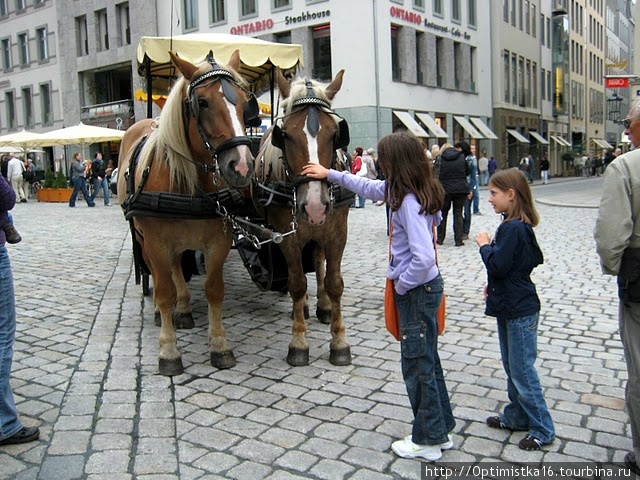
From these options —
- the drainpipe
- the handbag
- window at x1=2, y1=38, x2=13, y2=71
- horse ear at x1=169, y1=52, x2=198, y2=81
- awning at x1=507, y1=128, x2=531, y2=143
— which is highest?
window at x1=2, y1=38, x2=13, y2=71

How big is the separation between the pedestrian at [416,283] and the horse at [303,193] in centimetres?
75

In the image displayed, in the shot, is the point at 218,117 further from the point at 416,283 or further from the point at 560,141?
the point at 560,141

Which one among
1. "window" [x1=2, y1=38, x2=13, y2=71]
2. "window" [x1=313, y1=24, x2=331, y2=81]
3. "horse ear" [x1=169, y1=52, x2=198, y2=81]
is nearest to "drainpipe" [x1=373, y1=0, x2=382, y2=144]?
"window" [x1=313, y1=24, x2=331, y2=81]

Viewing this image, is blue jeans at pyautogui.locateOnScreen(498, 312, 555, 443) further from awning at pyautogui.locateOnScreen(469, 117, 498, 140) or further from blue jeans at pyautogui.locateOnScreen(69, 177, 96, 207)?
awning at pyautogui.locateOnScreen(469, 117, 498, 140)

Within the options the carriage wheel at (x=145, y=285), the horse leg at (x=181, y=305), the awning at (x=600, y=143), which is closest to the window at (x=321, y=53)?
the carriage wheel at (x=145, y=285)

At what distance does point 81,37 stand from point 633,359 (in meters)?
40.2

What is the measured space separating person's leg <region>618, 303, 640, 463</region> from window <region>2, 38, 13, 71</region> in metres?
46.5

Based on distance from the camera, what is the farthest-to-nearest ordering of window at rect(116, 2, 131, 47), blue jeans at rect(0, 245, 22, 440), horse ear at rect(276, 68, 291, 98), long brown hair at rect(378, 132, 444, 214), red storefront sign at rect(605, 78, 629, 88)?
window at rect(116, 2, 131, 47) → red storefront sign at rect(605, 78, 629, 88) → horse ear at rect(276, 68, 291, 98) → blue jeans at rect(0, 245, 22, 440) → long brown hair at rect(378, 132, 444, 214)

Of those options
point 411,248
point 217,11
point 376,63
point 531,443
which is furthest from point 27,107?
point 531,443

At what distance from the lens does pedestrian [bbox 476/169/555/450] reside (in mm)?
3324

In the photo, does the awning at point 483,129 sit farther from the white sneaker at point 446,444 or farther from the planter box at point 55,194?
the white sneaker at point 446,444

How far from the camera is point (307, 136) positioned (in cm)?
416

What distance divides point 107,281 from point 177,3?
28391 millimetres

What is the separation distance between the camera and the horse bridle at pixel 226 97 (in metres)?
4.02
